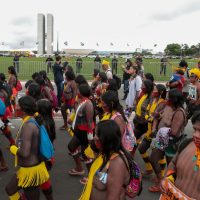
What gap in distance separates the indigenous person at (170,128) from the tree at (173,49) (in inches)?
4365

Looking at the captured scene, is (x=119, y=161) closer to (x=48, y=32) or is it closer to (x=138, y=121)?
(x=138, y=121)

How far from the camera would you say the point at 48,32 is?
9700 centimetres

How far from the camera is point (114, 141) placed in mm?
3016

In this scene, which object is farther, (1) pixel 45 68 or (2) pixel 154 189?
(1) pixel 45 68

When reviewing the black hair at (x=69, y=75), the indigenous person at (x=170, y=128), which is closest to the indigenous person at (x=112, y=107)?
the indigenous person at (x=170, y=128)

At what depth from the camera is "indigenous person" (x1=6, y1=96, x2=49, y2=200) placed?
13.2 ft

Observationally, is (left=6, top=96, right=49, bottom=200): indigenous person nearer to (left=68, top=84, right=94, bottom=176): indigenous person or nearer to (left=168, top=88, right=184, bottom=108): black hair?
(left=68, top=84, right=94, bottom=176): indigenous person

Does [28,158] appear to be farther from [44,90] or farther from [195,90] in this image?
[195,90]

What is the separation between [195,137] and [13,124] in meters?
7.83

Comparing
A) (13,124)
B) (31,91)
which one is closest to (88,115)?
(31,91)

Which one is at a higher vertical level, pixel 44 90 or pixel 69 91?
pixel 44 90

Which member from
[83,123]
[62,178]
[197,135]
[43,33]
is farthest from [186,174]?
[43,33]

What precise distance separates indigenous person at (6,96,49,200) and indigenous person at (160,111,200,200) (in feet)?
5.76

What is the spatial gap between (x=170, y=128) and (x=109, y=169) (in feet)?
7.99
